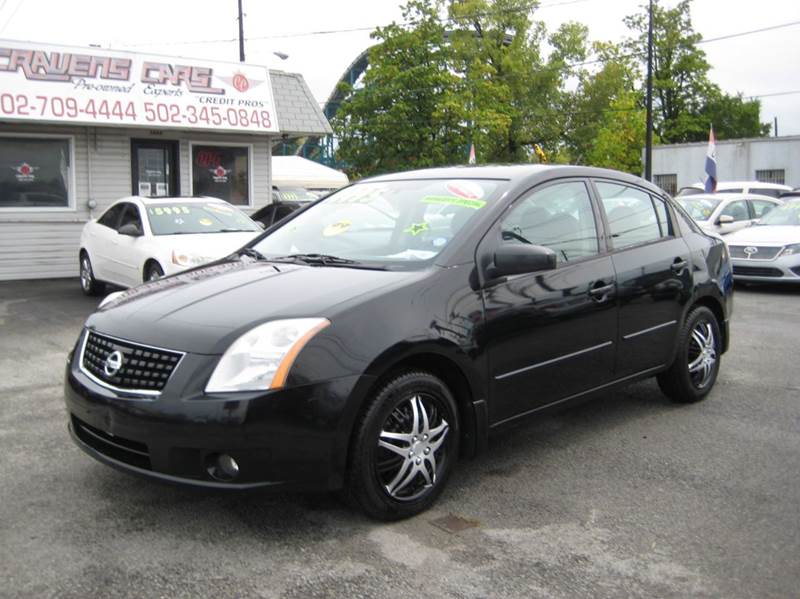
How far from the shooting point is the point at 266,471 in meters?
3.19

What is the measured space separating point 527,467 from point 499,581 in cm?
131

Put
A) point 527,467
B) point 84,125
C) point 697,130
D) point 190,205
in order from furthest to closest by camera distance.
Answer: point 697,130 → point 84,125 → point 190,205 → point 527,467

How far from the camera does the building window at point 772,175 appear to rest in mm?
35000

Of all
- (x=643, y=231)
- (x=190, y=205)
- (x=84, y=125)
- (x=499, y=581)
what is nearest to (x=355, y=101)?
(x=84, y=125)

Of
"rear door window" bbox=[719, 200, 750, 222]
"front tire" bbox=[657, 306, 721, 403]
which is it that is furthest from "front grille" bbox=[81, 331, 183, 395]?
"rear door window" bbox=[719, 200, 750, 222]

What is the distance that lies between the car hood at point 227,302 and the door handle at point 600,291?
123 centimetres

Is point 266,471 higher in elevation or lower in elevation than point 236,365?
lower

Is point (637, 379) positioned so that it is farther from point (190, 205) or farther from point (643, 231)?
point (190, 205)

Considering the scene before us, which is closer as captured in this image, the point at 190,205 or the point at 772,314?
the point at 772,314

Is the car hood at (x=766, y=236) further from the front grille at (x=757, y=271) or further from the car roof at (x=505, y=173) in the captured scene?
the car roof at (x=505, y=173)

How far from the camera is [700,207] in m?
14.6

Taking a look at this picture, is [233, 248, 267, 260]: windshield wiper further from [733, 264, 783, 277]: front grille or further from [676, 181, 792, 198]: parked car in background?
[676, 181, 792, 198]: parked car in background

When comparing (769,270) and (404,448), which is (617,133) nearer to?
(769,270)

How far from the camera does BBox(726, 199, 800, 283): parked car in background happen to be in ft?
38.3
